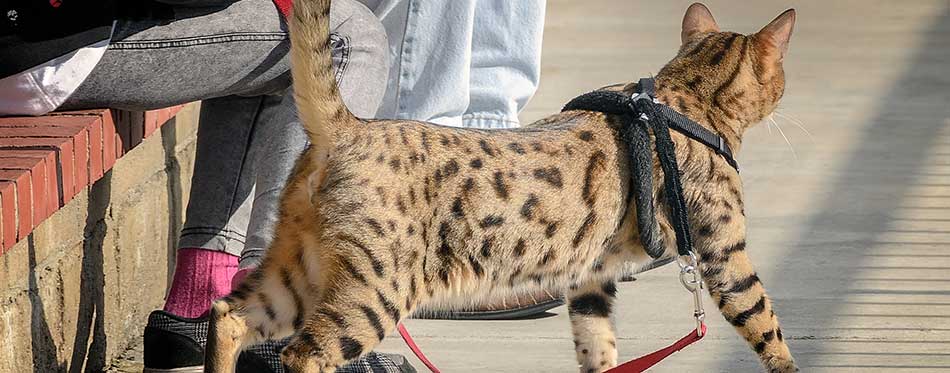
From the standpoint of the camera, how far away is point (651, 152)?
138 inches

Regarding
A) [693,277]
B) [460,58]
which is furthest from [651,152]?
[460,58]

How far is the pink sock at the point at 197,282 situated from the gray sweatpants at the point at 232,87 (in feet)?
Result: 0.12

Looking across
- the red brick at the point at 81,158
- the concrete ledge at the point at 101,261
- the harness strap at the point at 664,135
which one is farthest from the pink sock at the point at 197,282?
the harness strap at the point at 664,135

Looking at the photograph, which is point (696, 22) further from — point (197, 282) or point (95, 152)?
point (95, 152)

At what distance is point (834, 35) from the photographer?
884 centimetres

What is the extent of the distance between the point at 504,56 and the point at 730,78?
68.1 inches

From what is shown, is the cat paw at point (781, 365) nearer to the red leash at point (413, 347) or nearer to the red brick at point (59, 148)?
the red leash at point (413, 347)

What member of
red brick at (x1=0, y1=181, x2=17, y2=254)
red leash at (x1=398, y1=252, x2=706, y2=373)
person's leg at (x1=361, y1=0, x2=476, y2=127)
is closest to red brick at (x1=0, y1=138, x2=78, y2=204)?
red brick at (x1=0, y1=181, x2=17, y2=254)

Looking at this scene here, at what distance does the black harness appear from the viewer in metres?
3.45

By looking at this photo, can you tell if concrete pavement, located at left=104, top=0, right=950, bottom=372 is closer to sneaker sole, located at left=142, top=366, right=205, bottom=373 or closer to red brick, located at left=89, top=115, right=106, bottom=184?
sneaker sole, located at left=142, top=366, right=205, bottom=373

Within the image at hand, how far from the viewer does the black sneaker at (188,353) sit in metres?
3.68

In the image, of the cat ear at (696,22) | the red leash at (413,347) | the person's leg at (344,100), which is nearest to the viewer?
the person's leg at (344,100)

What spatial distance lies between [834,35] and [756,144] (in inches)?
98.9

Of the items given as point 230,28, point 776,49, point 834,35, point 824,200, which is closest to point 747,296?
point 776,49
